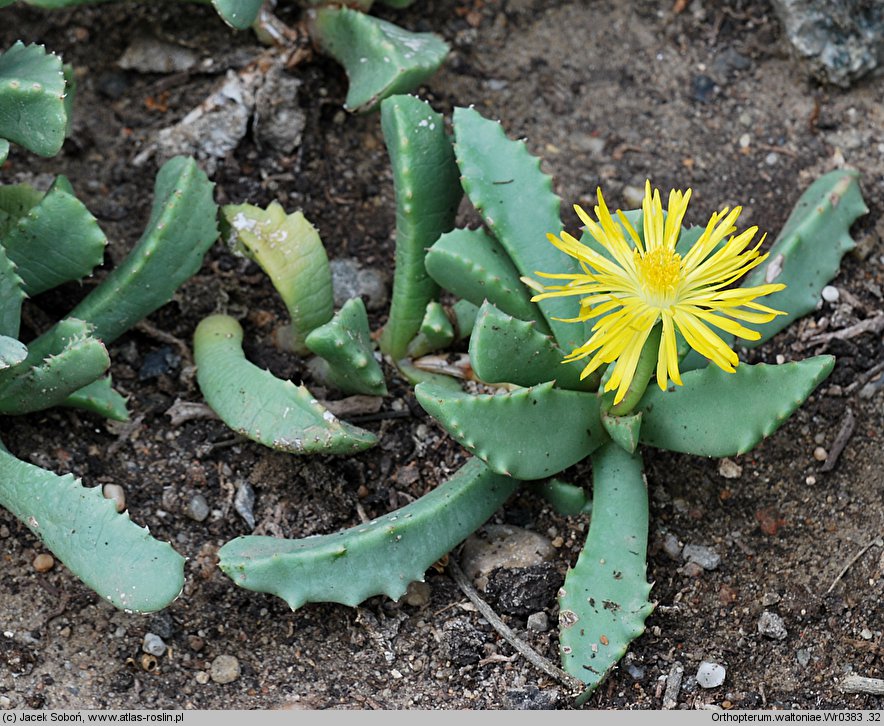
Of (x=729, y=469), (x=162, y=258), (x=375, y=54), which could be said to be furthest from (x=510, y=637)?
(x=375, y=54)

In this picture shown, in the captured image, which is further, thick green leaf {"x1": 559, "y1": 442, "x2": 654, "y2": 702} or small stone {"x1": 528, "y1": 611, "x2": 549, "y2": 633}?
small stone {"x1": 528, "y1": 611, "x2": 549, "y2": 633}

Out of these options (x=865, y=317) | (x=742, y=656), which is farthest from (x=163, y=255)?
(x=865, y=317)

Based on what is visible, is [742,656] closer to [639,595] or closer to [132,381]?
[639,595]

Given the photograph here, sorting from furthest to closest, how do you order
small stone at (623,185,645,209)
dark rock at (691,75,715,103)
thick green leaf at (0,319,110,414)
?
dark rock at (691,75,715,103)
small stone at (623,185,645,209)
thick green leaf at (0,319,110,414)

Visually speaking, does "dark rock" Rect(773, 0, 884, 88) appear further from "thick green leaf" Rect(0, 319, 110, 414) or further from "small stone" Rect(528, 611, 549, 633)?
"thick green leaf" Rect(0, 319, 110, 414)

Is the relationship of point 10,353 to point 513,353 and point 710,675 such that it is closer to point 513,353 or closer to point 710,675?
point 513,353

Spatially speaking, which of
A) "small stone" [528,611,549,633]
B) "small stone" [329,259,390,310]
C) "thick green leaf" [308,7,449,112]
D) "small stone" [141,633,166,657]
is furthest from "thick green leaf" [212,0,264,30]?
"small stone" [528,611,549,633]

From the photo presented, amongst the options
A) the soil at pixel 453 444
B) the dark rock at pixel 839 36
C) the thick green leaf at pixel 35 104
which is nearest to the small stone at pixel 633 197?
the soil at pixel 453 444
